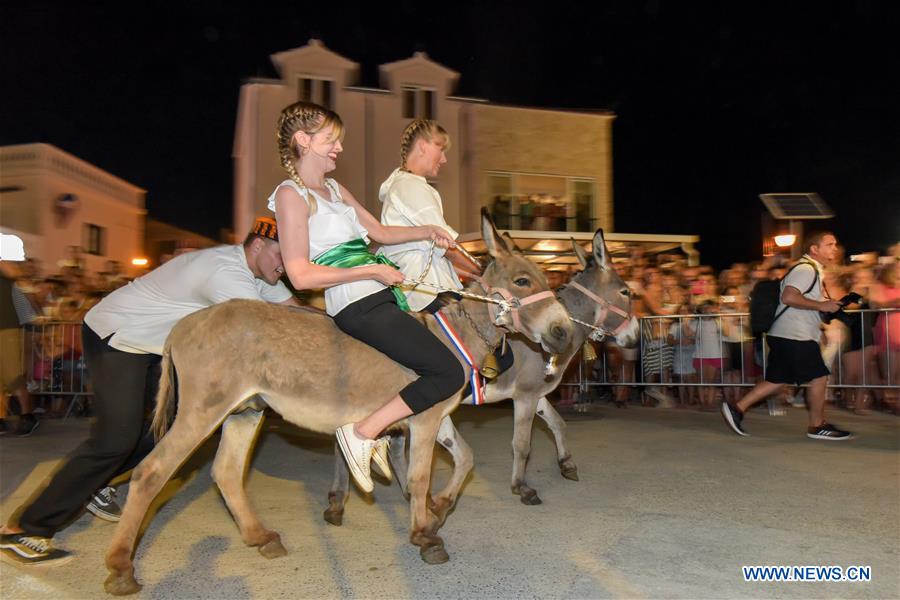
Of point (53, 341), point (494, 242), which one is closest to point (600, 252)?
point (494, 242)

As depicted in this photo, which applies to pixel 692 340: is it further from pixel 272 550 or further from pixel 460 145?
pixel 460 145

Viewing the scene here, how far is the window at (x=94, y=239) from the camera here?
30.9 meters

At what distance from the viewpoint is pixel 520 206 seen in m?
22.2

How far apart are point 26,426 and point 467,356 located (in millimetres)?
7462

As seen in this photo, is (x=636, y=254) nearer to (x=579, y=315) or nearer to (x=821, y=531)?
(x=579, y=315)

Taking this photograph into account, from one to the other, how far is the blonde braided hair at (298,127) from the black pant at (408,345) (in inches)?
24.7

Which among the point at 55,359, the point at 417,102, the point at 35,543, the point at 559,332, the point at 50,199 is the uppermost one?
the point at 417,102

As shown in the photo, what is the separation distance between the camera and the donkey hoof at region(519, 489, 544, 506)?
5.20 meters

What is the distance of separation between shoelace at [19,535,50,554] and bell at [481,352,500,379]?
9.06ft

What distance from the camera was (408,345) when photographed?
12.0ft

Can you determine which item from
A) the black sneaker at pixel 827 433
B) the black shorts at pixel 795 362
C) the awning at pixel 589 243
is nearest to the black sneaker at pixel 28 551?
the black shorts at pixel 795 362

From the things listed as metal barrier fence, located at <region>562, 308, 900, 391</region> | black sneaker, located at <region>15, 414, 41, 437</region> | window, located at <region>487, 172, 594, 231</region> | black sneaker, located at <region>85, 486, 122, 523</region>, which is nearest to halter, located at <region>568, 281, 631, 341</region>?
metal barrier fence, located at <region>562, 308, 900, 391</region>

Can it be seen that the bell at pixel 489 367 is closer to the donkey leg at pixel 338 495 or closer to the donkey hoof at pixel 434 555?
the donkey hoof at pixel 434 555

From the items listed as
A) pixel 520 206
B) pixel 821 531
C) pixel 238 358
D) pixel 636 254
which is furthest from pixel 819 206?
pixel 238 358
